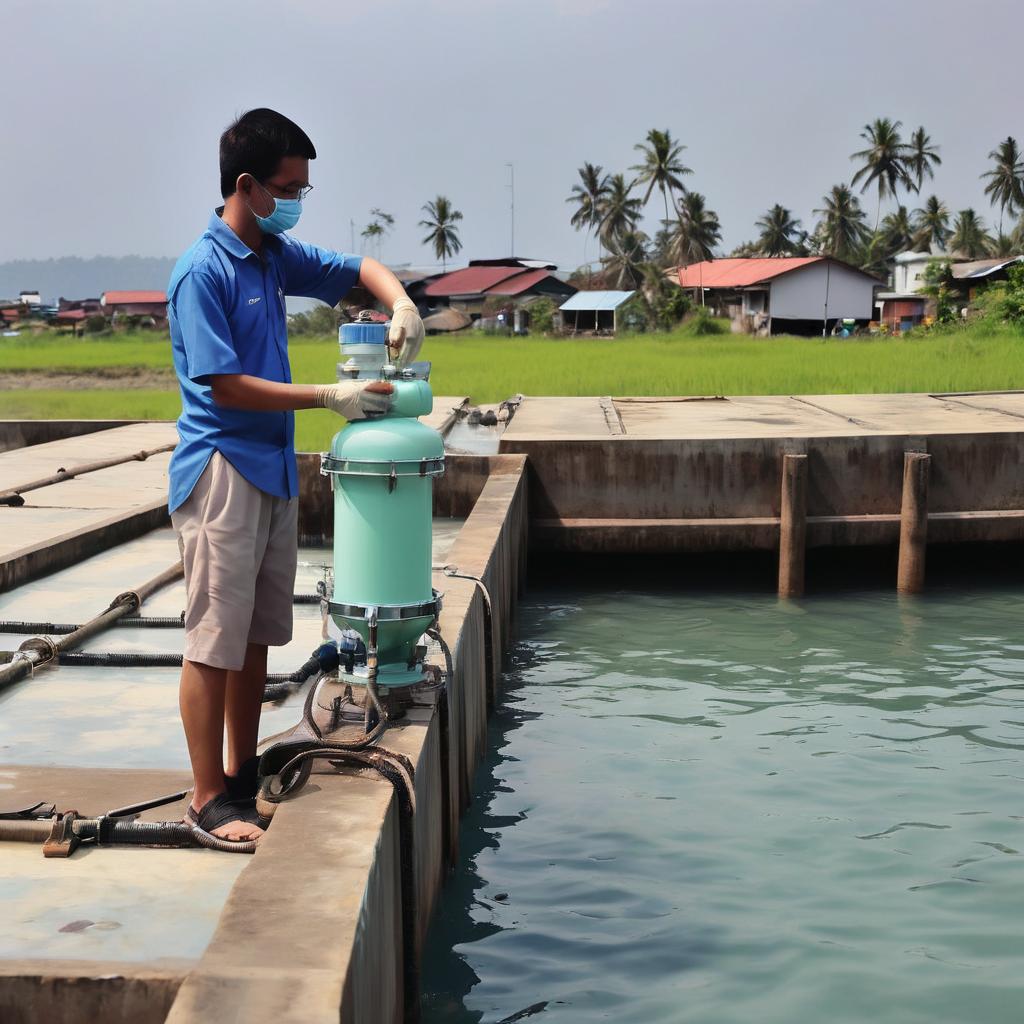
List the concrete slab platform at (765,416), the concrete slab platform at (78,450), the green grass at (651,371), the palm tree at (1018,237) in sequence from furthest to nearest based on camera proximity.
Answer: the palm tree at (1018,237), the green grass at (651,371), the concrete slab platform at (78,450), the concrete slab platform at (765,416)

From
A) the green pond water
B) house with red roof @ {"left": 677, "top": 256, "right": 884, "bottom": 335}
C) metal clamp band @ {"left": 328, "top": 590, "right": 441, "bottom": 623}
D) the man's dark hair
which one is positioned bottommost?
the green pond water

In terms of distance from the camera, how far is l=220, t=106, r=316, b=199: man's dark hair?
3512 mm

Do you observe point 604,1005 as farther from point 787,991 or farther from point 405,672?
point 405,672

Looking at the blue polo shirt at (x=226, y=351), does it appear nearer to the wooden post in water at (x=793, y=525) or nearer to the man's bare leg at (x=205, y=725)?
the man's bare leg at (x=205, y=725)

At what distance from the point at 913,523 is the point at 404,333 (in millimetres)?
7518

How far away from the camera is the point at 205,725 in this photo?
3.52m

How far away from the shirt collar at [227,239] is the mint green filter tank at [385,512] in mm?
619

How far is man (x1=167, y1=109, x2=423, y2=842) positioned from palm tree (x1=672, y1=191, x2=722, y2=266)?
67.0 metres

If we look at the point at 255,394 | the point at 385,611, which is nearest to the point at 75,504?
Answer: the point at 385,611

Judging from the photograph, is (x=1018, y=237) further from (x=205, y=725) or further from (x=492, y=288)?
(x=205, y=725)

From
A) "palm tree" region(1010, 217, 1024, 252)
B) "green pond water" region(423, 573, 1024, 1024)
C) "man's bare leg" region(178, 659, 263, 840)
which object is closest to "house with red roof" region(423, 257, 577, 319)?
"palm tree" region(1010, 217, 1024, 252)

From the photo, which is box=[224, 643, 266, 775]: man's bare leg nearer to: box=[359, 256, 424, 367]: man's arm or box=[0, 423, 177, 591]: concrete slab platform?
box=[359, 256, 424, 367]: man's arm

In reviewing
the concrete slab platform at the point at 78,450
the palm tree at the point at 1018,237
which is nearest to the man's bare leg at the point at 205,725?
the concrete slab platform at the point at 78,450

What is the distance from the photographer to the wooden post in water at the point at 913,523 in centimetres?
1039
